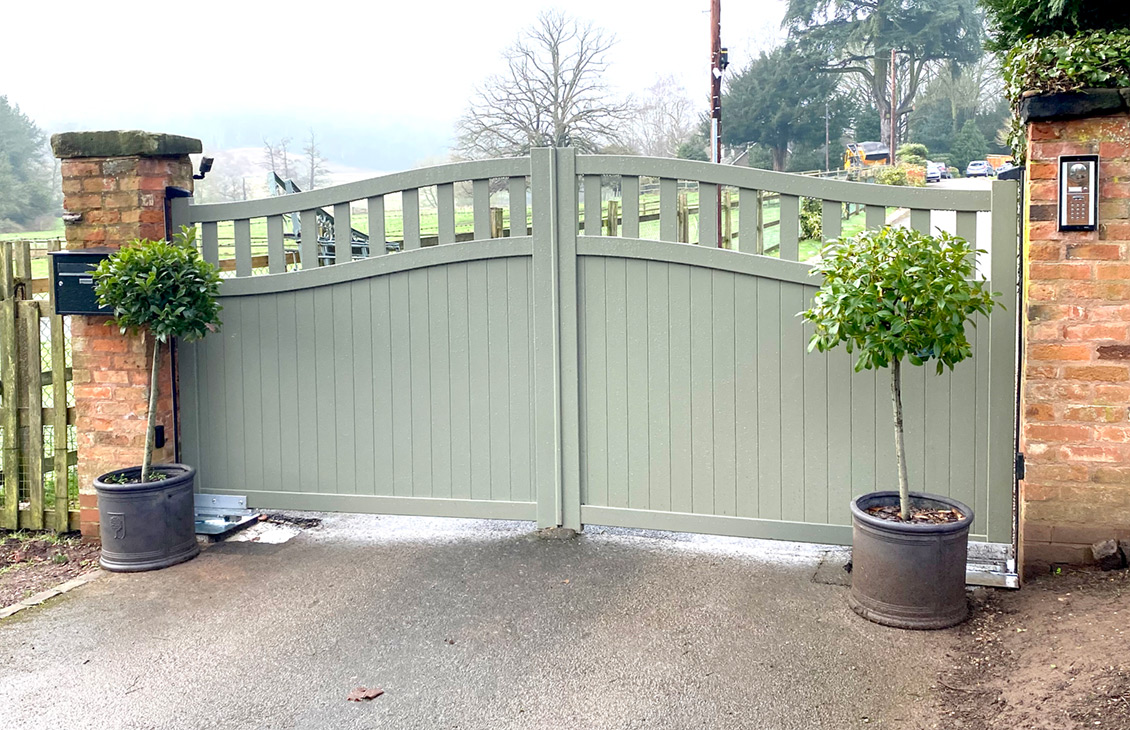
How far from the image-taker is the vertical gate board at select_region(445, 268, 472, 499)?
4.47m

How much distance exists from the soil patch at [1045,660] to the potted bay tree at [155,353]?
10.7 ft

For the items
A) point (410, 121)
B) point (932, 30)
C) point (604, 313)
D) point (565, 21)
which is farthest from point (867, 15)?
point (410, 121)

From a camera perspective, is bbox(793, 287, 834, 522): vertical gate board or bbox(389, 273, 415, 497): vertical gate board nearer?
bbox(793, 287, 834, 522): vertical gate board

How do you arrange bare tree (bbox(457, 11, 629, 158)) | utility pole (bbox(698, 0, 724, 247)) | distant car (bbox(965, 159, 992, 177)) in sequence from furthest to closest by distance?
distant car (bbox(965, 159, 992, 177)) < bare tree (bbox(457, 11, 629, 158)) < utility pole (bbox(698, 0, 724, 247))

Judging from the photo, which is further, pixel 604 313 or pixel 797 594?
pixel 604 313

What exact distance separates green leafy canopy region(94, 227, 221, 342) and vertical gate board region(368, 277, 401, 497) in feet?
2.56

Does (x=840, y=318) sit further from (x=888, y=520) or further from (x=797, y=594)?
(x=797, y=594)

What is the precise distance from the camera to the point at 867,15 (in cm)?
4634

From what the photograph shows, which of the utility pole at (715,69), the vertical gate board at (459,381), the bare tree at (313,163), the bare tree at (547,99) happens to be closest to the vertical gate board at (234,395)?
the vertical gate board at (459,381)

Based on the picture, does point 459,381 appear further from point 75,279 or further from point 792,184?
point 75,279

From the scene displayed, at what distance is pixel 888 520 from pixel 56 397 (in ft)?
13.4

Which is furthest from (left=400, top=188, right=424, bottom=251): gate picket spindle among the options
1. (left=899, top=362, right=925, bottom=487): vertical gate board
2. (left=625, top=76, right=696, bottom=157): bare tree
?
(left=625, top=76, right=696, bottom=157): bare tree

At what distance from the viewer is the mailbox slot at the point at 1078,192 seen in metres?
3.38

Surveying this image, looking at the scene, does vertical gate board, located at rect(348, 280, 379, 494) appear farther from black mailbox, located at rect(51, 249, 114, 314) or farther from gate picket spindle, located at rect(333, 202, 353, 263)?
black mailbox, located at rect(51, 249, 114, 314)
